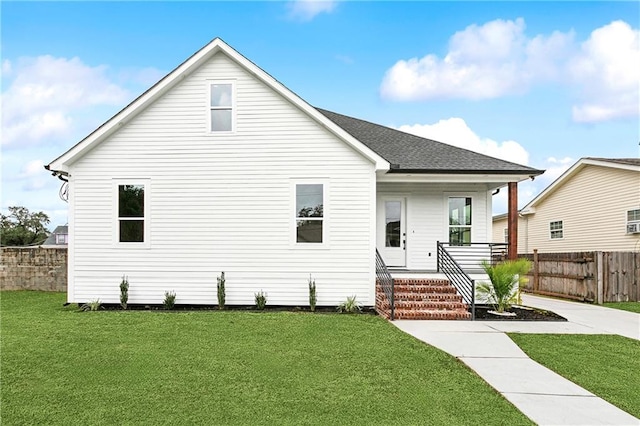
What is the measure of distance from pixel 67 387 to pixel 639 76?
63.4 ft

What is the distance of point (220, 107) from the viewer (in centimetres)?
1028

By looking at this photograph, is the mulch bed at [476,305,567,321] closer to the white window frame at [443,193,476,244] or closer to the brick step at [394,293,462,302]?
the brick step at [394,293,462,302]

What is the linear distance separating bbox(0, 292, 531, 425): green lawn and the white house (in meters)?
2.30

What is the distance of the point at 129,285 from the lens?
33.5ft

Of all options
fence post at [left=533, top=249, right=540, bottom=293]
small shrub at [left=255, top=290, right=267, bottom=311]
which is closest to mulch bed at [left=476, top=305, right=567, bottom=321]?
small shrub at [left=255, top=290, right=267, bottom=311]

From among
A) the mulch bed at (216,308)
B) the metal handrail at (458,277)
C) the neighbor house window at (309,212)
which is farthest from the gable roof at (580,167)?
the neighbor house window at (309,212)

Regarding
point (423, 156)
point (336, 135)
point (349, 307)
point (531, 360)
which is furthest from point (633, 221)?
point (531, 360)

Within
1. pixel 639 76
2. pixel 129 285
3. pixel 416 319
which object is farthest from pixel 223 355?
pixel 639 76

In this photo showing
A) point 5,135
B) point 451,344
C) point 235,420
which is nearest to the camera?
point 235,420

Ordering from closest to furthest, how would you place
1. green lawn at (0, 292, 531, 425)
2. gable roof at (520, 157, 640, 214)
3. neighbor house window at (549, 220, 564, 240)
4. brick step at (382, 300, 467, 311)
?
green lawn at (0, 292, 531, 425) < brick step at (382, 300, 467, 311) < gable roof at (520, 157, 640, 214) < neighbor house window at (549, 220, 564, 240)

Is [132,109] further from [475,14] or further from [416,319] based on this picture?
[475,14]

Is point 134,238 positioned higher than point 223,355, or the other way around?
point 134,238

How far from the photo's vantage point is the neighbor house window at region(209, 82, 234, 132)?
10.3 meters

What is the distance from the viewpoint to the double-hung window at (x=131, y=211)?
10.2 metres
